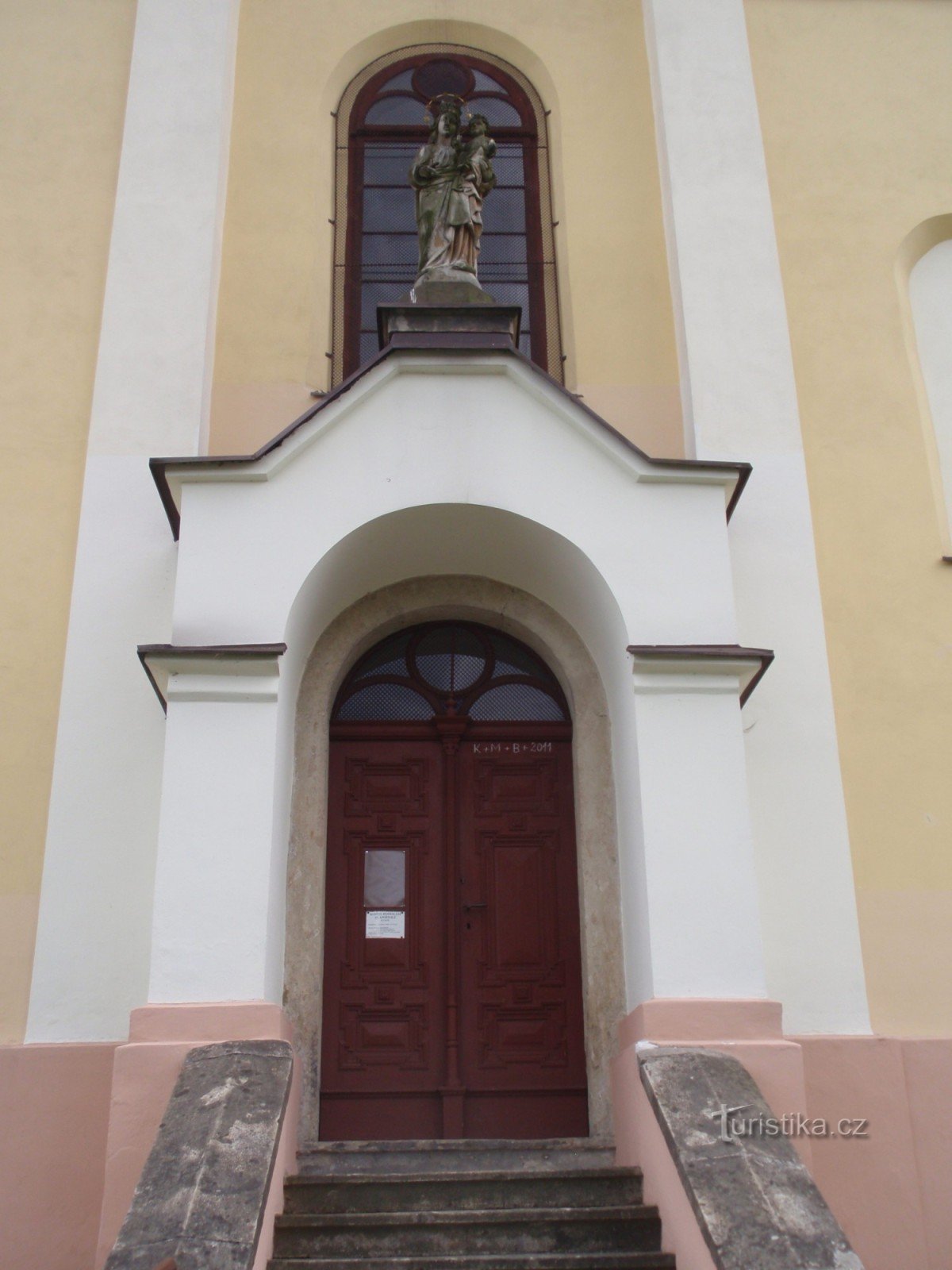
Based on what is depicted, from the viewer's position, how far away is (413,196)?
9.51 metres

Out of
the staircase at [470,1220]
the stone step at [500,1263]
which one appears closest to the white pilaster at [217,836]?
the staircase at [470,1220]

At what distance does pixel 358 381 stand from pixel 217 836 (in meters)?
2.53

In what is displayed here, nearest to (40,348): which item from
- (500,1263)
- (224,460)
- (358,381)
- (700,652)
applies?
(224,460)

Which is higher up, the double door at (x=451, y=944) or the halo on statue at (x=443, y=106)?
the halo on statue at (x=443, y=106)

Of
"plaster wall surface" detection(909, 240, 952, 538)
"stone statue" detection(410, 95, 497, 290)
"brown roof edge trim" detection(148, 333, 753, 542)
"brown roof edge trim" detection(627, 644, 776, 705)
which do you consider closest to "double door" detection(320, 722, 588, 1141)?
"brown roof edge trim" detection(627, 644, 776, 705)

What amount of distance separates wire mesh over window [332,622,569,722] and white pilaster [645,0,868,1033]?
1293 millimetres

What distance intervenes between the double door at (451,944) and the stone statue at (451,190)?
2907 millimetres

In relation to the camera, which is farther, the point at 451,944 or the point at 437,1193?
the point at 451,944

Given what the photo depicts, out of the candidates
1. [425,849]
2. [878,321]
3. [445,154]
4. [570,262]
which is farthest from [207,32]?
[425,849]

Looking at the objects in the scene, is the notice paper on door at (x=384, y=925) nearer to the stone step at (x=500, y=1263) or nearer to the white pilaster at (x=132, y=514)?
the white pilaster at (x=132, y=514)

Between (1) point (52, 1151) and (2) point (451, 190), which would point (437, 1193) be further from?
(2) point (451, 190)

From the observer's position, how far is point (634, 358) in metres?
8.59

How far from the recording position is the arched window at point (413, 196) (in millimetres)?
8977

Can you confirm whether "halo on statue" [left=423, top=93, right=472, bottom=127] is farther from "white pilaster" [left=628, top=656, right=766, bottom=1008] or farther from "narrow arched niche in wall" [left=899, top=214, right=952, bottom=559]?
"white pilaster" [left=628, top=656, right=766, bottom=1008]
